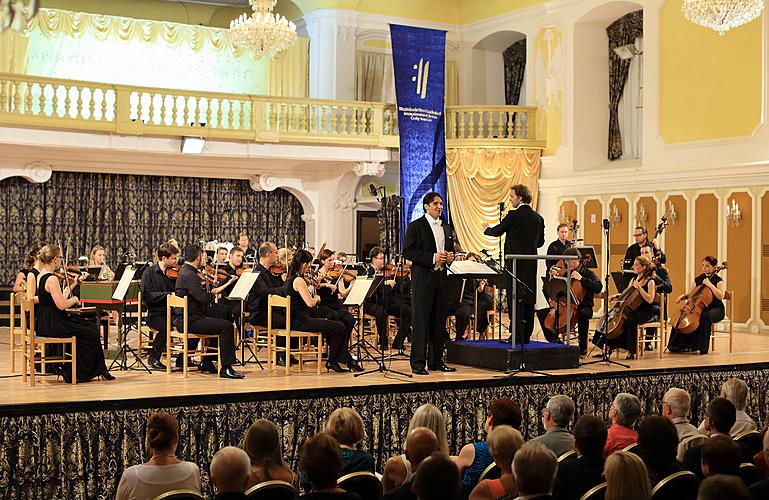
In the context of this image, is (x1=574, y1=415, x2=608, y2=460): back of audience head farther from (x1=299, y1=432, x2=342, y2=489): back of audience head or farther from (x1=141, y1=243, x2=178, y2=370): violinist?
(x1=141, y1=243, x2=178, y2=370): violinist

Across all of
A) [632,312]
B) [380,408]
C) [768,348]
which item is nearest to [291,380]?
[380,408]

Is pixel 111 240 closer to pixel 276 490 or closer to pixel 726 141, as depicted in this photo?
pixel 726 141

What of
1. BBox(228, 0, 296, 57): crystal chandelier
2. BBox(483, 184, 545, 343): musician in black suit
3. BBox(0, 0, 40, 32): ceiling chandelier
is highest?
BBox(228, 0, 296, 57): crystal chandelier

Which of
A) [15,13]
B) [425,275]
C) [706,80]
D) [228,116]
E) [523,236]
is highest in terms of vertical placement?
[706,80]

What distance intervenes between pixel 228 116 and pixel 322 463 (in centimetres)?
1218

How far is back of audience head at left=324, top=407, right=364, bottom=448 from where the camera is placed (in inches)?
193

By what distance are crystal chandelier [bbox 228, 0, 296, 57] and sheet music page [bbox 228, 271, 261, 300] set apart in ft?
22.2

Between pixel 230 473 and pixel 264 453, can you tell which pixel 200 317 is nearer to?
pixel 264 453

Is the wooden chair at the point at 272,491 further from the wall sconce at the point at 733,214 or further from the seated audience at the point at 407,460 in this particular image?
the wall sconce at the point at 733,214

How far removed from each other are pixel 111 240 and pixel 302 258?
819cm

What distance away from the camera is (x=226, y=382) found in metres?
7.95

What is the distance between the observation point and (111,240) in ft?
52.8

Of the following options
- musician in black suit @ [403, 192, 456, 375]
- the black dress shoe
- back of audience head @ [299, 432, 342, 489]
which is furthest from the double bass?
back of audience head @ [299, 432, 342, 489]

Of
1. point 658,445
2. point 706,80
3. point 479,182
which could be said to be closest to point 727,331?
point 706,80
